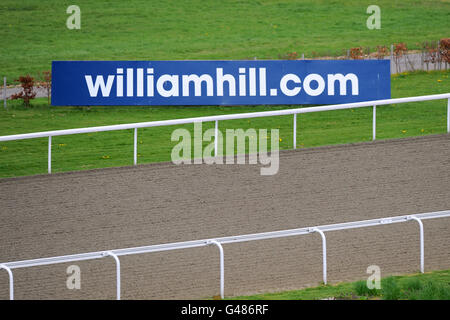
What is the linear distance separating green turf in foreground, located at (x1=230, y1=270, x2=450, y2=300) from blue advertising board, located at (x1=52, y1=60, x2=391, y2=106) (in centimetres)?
911

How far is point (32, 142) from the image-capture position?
51.9 feet

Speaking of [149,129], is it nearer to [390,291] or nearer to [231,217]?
[231,217]

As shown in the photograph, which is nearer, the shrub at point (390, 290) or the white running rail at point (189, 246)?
the shrub at point (390, 290)

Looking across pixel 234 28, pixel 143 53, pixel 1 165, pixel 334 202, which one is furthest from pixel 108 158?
pixel 234 28

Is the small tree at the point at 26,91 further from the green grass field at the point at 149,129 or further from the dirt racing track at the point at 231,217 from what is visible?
the dirt racing track at the point at 231,217

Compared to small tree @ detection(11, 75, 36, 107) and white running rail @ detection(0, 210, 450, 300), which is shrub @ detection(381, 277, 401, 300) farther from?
small tree @ detection(11, 75, 36, 107)

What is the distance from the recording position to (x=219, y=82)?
1861 cm

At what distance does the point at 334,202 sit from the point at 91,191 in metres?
3.75

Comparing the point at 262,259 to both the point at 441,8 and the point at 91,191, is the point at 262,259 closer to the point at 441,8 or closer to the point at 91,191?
the point at 91,191

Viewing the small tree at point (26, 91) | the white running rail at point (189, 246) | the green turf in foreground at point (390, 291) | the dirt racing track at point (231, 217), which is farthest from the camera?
the small tree at point (26, 91)

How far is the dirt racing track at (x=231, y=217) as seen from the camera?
9.75 metres

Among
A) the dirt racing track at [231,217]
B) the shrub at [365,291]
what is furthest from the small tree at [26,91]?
the shrub at [365,291]

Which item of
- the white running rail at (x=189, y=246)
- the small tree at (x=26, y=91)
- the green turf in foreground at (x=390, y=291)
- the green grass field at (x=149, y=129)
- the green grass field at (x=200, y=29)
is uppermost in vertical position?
the green grass field at (x=200, y=29)

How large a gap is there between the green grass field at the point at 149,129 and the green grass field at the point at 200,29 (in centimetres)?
626
